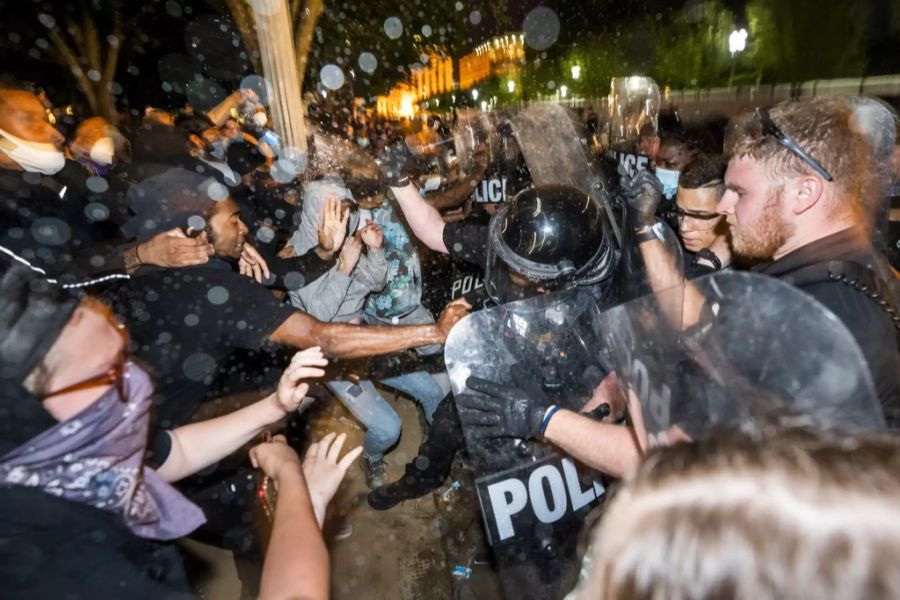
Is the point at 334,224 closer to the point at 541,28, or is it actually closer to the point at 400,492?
the point at 400,492

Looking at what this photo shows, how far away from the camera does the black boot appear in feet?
11.2

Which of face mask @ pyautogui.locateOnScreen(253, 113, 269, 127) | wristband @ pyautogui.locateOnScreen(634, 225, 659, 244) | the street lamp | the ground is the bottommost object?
the ground

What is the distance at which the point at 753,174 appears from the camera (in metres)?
2.09

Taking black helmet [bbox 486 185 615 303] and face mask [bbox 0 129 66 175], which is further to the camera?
face mask [bbox 0 129 66 175]

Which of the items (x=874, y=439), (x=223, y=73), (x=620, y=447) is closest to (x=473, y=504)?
(x=620, y=447)

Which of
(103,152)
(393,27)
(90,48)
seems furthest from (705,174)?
(393,27)

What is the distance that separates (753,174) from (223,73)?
29.6ft

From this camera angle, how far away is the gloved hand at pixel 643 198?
8.45ft

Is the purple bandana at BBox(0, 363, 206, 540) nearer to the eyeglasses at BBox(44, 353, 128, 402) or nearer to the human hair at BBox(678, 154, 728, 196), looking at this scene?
the eyeglasses at BBox(44, 353, 128, 402)

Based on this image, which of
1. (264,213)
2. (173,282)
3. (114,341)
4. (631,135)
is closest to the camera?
(114,341)

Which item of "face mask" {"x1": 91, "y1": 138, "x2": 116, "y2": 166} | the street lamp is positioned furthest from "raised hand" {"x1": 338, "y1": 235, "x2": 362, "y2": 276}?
the street lamp

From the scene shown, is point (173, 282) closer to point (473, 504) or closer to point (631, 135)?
point (473, 504)

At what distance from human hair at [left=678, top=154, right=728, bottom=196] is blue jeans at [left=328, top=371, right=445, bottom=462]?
88.8 inches

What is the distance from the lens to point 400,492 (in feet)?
11.8
